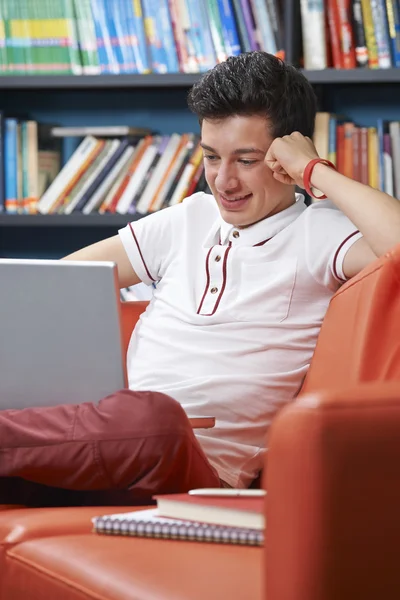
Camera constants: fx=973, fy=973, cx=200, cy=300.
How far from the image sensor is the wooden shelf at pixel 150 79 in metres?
2.60

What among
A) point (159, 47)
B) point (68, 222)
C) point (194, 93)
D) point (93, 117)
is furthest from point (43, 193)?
point (194, 93)

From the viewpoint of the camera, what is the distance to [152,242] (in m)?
1.84

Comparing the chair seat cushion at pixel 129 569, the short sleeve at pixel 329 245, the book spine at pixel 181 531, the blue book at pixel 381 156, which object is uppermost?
the blue book at pixel 381 156

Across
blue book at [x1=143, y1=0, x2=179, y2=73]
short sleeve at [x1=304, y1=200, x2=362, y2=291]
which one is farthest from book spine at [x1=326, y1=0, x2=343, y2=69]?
short sleeve at [x1=304, y1=200, x2=362, y2=291]

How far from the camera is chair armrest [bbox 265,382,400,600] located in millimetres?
707

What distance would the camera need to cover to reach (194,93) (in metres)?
1.78

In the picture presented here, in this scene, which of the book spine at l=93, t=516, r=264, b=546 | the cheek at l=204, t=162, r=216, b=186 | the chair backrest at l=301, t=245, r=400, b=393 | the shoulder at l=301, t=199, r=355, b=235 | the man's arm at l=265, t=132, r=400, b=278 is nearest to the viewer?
the book spine at l=93, t=516, r=264, b=546

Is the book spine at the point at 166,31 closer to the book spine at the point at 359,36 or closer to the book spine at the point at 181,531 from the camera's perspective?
the book spine at the point at 359,36

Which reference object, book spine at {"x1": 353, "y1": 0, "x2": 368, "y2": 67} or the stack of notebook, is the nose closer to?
the stack of notebook

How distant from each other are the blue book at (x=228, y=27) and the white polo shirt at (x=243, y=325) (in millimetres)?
1043

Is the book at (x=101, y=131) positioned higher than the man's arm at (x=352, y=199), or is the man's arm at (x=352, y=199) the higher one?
the book at (x=101, y=131)

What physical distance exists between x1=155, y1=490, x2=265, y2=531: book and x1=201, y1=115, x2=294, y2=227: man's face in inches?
32.1

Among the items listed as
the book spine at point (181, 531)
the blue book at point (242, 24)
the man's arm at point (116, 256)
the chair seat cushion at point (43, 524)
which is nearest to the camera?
the book spine at point (181, 531)

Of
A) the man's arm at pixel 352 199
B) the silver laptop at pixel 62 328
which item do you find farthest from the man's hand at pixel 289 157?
the silver laptop at pixel 62 328
